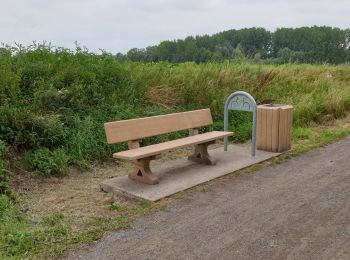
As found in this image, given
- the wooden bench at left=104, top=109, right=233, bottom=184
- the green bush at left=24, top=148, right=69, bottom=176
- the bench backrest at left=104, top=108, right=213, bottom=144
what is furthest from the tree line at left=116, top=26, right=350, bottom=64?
the green bush at left=24, top=148, right=69, bottom=176

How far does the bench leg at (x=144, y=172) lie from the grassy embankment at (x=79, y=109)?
0.72 m

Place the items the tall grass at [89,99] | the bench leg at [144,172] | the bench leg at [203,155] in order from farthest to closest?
1. the bench leg at [203,155]
2. the tall grass at [89,99]
3. the bench leg at [144,172]

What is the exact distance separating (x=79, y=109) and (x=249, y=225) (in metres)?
3.82

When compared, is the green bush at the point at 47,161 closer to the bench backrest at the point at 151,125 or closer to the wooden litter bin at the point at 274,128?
the bench backrest at the point at 151,125

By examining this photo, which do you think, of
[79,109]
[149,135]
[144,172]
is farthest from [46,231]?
[79,109]

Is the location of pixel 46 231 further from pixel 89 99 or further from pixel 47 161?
pixel 89 99

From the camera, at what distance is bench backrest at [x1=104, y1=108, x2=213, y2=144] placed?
5.38m

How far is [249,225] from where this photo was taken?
13.9ft

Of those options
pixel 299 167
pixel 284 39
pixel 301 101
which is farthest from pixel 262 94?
pixel 284 39

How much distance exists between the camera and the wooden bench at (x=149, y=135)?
5.34 meters

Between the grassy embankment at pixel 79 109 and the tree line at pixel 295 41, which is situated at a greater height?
the tree line at pixel 295 41

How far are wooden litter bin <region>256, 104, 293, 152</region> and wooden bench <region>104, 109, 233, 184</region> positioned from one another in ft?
3.60

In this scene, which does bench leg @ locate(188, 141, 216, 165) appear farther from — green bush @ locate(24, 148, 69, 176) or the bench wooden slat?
green bush @ locate(24, 148, 69, 176)

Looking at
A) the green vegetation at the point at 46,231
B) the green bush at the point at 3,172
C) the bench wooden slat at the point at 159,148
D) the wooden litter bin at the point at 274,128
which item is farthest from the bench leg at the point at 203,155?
the green bush at the point at 3,172
